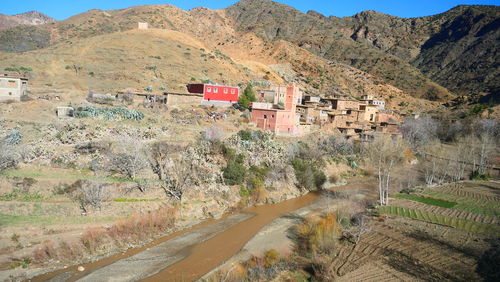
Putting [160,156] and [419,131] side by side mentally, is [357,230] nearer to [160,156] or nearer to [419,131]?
[160,156]

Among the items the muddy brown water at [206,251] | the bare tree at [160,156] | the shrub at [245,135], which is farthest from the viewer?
the shrub at [245,135]

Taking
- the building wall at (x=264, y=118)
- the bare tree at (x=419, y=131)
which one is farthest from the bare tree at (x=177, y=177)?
the bare tree at (x=419, y=131)

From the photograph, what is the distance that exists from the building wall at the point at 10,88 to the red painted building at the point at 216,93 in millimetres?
19923

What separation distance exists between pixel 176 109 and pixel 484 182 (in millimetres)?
33420

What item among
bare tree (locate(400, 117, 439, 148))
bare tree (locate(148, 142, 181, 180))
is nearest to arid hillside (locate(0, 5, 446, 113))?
bare tree (locate(148, 142, 181, 180))

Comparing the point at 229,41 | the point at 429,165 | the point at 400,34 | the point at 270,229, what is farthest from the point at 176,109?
the point at 400,34

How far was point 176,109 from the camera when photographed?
4156cm

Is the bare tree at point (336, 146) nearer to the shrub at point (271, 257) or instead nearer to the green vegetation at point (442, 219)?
the green vegetation at point (442, 219)

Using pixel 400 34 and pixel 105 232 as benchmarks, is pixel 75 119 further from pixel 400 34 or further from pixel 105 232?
pixel 400 34

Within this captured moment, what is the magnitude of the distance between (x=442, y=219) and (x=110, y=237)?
68.9 ft

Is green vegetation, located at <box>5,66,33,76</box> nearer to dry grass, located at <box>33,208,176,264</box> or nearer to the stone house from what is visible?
the stone house

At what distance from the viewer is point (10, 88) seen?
3725cm

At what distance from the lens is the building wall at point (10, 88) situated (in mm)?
37031

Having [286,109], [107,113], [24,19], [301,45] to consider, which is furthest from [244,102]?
[24,19]
